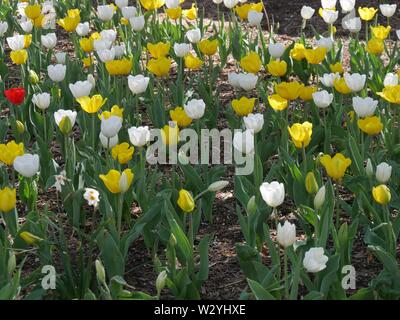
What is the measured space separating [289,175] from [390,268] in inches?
27.2

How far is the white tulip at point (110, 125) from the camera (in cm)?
281

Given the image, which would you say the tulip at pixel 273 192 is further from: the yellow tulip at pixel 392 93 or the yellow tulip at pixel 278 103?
the yellow tulip at pixel 392 93

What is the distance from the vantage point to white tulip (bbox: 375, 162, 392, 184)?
263 centimetres

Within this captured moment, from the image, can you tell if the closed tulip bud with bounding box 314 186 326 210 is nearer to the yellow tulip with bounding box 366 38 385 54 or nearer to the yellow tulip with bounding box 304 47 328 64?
the yellow tulip with bounding box 304 47 328 64

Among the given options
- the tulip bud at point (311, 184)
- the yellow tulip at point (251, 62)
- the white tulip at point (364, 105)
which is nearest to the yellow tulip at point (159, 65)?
the yellow tulip at point (251, 62)

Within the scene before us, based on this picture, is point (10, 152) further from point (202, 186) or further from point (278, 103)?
point (278, 103)

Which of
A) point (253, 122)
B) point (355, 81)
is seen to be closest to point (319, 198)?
point (253, 122)

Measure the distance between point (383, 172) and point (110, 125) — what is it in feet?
2.94

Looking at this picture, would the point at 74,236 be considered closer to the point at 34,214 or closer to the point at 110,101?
the point at 34,214

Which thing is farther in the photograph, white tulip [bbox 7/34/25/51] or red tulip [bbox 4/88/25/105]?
white tulip [bbox 7/34/25/51]

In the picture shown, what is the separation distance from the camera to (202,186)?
3035 millimetres

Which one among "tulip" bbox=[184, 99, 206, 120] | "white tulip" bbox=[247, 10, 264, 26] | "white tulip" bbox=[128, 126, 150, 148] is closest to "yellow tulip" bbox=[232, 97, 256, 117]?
"tulip" bbox=[184, 99, 206, 120]

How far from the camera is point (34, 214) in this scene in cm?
273
